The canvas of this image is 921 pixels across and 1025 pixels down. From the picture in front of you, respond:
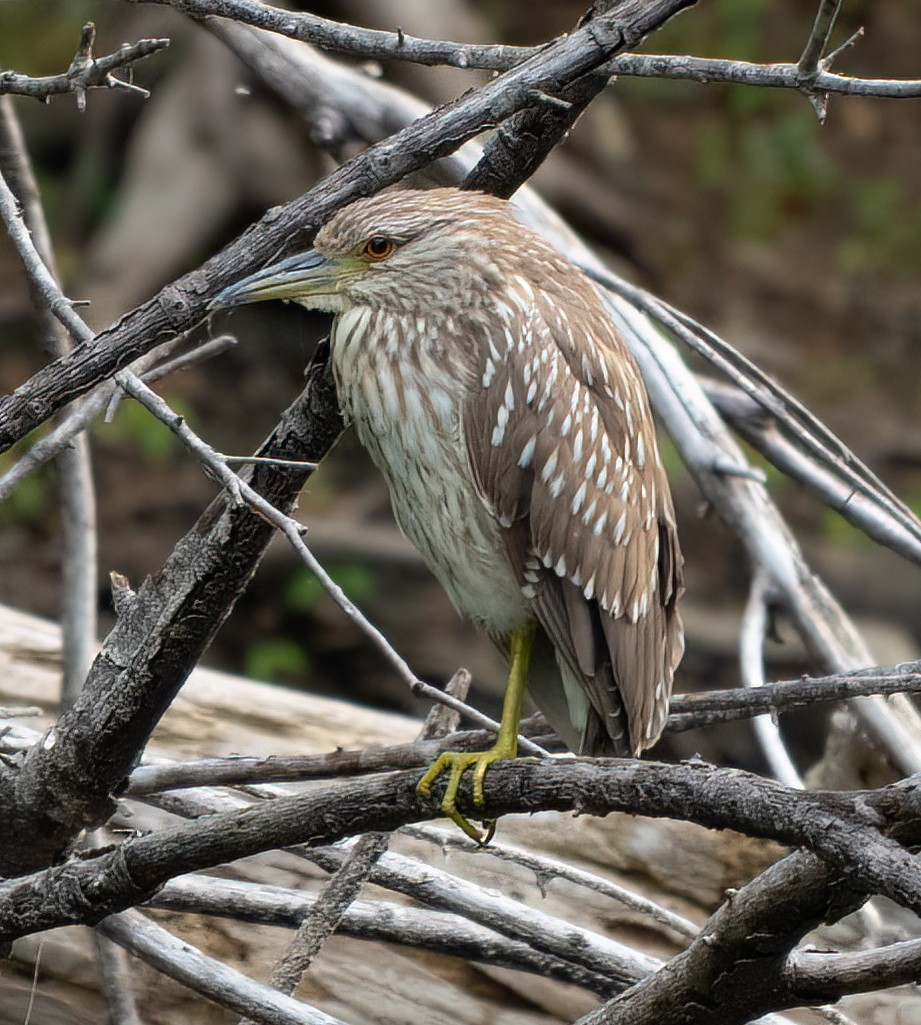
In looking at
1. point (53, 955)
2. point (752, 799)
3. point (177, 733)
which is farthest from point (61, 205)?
point (752, 799)

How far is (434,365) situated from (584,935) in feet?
3.80

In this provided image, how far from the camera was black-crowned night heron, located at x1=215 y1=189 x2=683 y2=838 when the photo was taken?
2438 millimetres

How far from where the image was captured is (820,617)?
313cm

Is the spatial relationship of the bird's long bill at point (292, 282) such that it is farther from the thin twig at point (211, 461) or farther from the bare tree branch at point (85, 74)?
the bare tree branch at point (85, 74)

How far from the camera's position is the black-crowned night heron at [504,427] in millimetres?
2438

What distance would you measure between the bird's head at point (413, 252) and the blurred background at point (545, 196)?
10.8 feet

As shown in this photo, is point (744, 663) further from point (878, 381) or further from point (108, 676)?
point (878, 381)

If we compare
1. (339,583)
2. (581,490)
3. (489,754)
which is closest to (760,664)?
(581,490)

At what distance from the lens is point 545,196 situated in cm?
848

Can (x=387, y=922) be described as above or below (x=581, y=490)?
below

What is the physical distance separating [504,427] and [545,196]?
632cm

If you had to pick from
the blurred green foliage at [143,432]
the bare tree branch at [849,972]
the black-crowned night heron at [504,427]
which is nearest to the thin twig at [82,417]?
the black-crowned night heron at [504,427]

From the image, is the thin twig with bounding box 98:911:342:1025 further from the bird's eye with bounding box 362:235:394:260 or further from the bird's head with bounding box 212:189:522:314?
the bird's eye with bounding box 362:235:394:260

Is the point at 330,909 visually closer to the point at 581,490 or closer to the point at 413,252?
the point at 581,490
